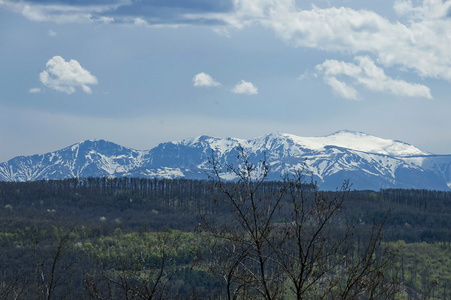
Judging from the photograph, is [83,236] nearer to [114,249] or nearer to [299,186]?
[114,249]

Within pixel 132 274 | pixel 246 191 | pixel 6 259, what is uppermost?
pixel 246 191

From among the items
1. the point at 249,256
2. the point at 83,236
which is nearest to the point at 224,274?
the point at 249,256

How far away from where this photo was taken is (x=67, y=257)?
15888 cm

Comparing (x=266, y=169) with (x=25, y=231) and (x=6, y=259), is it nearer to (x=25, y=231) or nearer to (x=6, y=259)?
(x=6, y=259)

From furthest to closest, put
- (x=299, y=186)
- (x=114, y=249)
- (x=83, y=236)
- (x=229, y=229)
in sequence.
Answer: (x=83, y=236) < (x=114, y=249) < (x=229, y=229) < (x=299, y=186)

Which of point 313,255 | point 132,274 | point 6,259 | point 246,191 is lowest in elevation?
point 6,259

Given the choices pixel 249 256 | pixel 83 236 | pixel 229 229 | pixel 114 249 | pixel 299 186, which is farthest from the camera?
pixel 83 236

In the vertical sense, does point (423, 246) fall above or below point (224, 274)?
below

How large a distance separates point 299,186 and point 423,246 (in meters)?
191

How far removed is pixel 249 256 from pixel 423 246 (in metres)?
190

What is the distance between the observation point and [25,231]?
607 feet

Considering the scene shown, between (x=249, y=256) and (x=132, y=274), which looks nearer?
(x=249, y=256)

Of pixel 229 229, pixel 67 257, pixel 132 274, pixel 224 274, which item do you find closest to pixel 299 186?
pixel 229 229

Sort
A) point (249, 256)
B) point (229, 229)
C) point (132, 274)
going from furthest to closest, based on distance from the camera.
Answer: point (132, 274) < point (249, 256) < point (229, 229)
